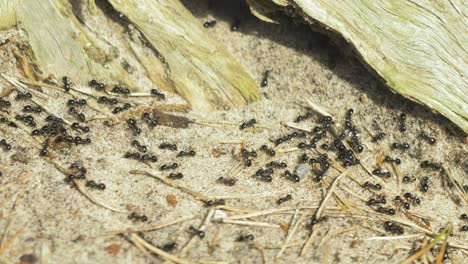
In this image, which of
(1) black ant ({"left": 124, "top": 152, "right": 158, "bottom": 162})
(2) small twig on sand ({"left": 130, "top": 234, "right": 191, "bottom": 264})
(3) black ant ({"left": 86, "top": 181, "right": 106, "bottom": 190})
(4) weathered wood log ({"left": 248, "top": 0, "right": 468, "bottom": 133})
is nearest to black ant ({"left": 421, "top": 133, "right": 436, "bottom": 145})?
(4) weathered wood log ({"left": 248, "top": 0, "right": 468, "bottom": 133})

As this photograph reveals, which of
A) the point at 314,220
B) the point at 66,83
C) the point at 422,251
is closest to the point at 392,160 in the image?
the point at 422,251

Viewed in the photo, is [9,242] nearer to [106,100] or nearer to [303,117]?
[106,100]

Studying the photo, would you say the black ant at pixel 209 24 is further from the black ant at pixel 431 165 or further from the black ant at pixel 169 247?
the black ant at pixel 169 247

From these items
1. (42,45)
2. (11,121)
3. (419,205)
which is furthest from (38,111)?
(419,205)

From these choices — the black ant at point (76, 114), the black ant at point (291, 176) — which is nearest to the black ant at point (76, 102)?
the black ant at point (76, 114)

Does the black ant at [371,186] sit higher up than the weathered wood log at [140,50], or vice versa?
the weathered wood log at [140,50]

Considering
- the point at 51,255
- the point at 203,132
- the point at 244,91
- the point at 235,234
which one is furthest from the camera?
the point at 244,91

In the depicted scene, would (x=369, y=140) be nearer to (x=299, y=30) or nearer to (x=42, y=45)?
(x=299, y=30)
